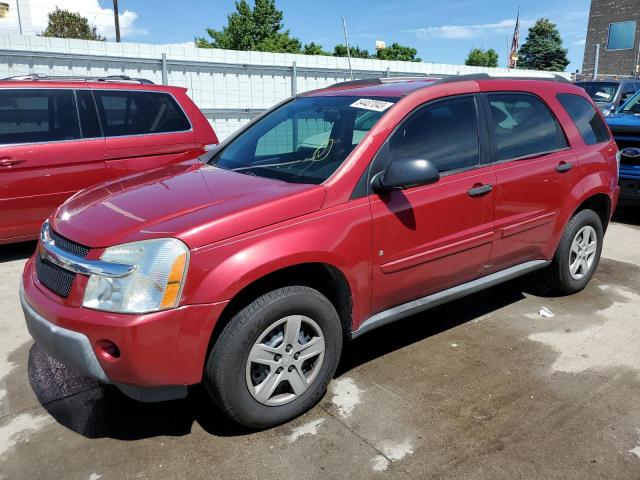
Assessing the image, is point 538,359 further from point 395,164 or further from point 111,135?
point 111,135

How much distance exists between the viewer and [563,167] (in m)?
4.05

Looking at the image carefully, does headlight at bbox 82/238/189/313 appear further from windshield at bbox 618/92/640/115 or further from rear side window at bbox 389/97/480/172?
windshield at bbox 618/92/640/115

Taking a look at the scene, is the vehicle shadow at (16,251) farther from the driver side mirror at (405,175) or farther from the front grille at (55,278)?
the driver side mirror at (405,175)

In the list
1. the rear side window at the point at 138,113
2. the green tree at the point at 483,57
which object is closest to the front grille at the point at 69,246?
the rear side window at the point at 138,113

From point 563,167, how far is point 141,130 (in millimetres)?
4290

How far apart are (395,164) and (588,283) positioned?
9.83 ft

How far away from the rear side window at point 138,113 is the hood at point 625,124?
5.52 meters

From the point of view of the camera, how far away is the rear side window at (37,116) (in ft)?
17.1

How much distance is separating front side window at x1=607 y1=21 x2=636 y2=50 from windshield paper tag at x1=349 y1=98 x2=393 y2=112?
4299 centimetres

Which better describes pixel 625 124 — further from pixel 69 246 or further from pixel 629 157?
pixel 69 246

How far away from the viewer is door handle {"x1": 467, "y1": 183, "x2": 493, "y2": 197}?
3444 mm

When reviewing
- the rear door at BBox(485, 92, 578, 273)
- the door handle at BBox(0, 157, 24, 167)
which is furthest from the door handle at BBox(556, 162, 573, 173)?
the door handle at BBox(0, 157, 24, 167)

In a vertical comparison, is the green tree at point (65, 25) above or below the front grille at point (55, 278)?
above

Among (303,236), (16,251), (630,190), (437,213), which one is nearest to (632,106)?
(630,190)
